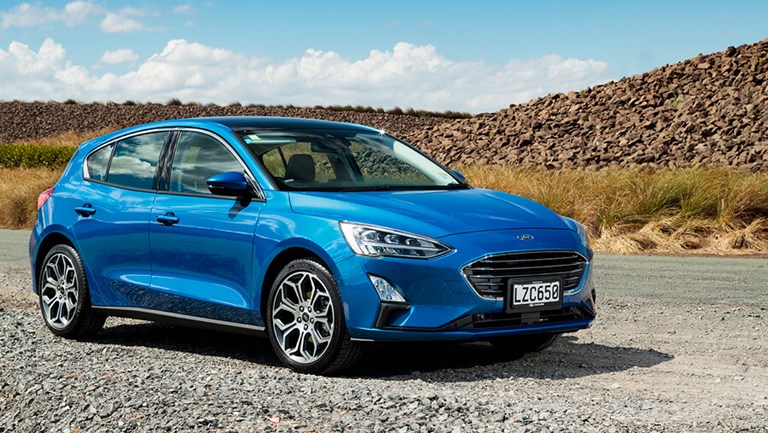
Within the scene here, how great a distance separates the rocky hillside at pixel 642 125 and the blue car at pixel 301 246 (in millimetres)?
19289

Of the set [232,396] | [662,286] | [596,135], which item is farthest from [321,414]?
[596,135]

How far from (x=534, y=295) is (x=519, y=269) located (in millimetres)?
213

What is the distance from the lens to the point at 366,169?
794 cm

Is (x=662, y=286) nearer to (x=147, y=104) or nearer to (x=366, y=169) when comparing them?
(x=366, y=169)

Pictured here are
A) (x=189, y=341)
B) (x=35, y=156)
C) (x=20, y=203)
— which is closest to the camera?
(x=189, y=341)

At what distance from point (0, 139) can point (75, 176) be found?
5798 cm

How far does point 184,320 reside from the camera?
313 inches

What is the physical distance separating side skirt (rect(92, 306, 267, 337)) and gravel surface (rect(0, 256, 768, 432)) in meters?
0.26

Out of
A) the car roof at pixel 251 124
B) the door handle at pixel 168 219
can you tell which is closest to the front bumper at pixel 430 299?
the door handle at pixel 168 219

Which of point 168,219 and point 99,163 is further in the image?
point 99,163

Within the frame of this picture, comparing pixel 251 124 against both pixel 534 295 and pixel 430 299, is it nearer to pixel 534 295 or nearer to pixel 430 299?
pixel 430 299

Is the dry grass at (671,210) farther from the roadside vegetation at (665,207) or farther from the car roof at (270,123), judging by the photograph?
the car roof at (270,123)

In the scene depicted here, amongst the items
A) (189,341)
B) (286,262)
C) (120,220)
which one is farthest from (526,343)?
(120,220)

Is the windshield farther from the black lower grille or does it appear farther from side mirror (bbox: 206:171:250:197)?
the black lower grille
